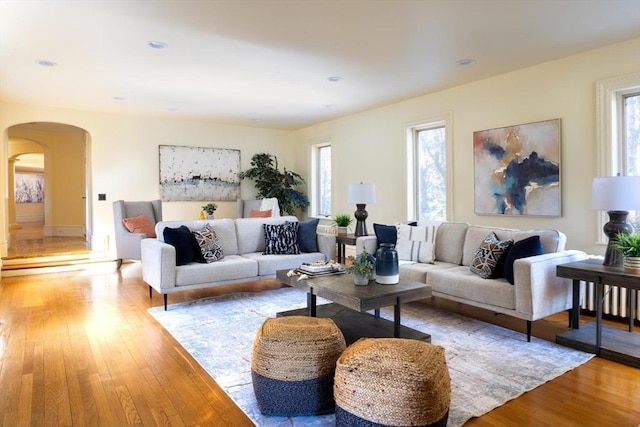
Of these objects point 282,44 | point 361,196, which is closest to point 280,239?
point 361,196

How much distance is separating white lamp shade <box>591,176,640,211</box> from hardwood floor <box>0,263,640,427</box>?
1150 millimetres

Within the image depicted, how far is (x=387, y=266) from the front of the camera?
305cm

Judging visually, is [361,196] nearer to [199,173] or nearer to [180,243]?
[180,243]

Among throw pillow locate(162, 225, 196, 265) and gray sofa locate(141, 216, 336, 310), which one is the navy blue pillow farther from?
throw pillow locate(162, 225, 196, 265)

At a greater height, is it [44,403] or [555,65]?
[555,65]

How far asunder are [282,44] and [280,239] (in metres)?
2.27

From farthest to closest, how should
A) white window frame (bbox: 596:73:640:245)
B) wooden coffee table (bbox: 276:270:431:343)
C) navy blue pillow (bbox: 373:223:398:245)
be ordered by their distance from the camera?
1. navy blue pillow (bbox: 373:223:398:245)
2. white window frame (bbox: 596:73:640:245)
3. wooden coffee table (bbox: 276:270:431:343)

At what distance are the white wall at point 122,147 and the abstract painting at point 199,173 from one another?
0.41 feet

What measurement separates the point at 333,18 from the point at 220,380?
285 centimetres

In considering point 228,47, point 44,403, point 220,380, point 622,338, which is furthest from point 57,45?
point 622,338

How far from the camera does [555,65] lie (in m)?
4.35

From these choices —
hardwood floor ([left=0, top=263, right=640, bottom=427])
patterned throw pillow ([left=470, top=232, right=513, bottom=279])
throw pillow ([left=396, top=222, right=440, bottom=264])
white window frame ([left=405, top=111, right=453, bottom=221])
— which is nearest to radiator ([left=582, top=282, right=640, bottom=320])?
hardwood floor ([left=0, top=263, right=640, bottom=427])

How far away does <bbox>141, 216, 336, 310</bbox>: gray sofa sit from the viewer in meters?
4.02

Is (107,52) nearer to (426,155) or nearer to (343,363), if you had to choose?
(343,363)
